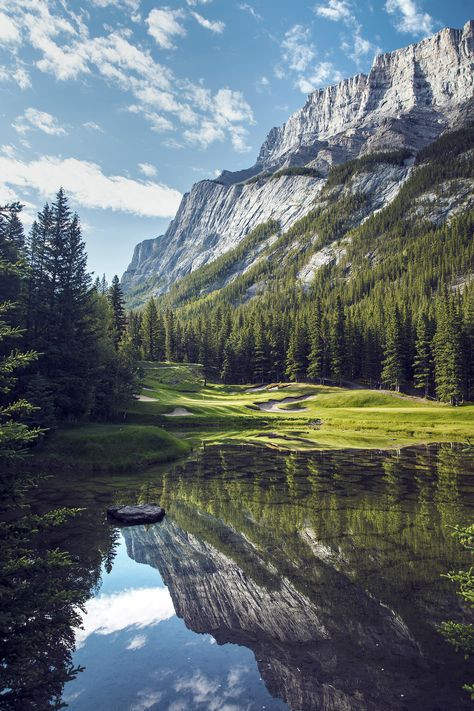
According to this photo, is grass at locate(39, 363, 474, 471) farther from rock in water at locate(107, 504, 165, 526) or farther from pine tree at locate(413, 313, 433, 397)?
rock in water at locate(107, 504, 165, 526)

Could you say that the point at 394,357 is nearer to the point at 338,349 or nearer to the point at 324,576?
the point at 338,349

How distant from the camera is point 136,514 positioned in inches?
925

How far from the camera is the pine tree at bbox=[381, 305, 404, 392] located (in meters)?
94.1

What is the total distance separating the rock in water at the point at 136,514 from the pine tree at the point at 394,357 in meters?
80.7

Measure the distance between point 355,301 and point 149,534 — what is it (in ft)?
551

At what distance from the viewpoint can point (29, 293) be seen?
45.3 meters

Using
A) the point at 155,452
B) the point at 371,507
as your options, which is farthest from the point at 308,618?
the point at 155,452

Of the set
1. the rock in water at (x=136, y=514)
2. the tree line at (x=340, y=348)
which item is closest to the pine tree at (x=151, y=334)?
the tree line at (x=340, y=348)

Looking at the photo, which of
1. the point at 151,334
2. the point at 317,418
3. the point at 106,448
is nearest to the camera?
the point at 106,448

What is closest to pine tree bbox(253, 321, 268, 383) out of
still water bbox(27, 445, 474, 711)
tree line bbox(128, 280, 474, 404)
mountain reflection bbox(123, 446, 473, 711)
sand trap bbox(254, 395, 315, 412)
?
tree line bbox(128, 280, 474, 404)

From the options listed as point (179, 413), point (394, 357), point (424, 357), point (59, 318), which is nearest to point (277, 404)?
point (179, 413)

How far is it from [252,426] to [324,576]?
169ft

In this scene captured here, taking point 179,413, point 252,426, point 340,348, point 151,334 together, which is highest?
point 151,334

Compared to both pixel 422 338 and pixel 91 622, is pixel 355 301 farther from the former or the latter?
pixel 91 622
